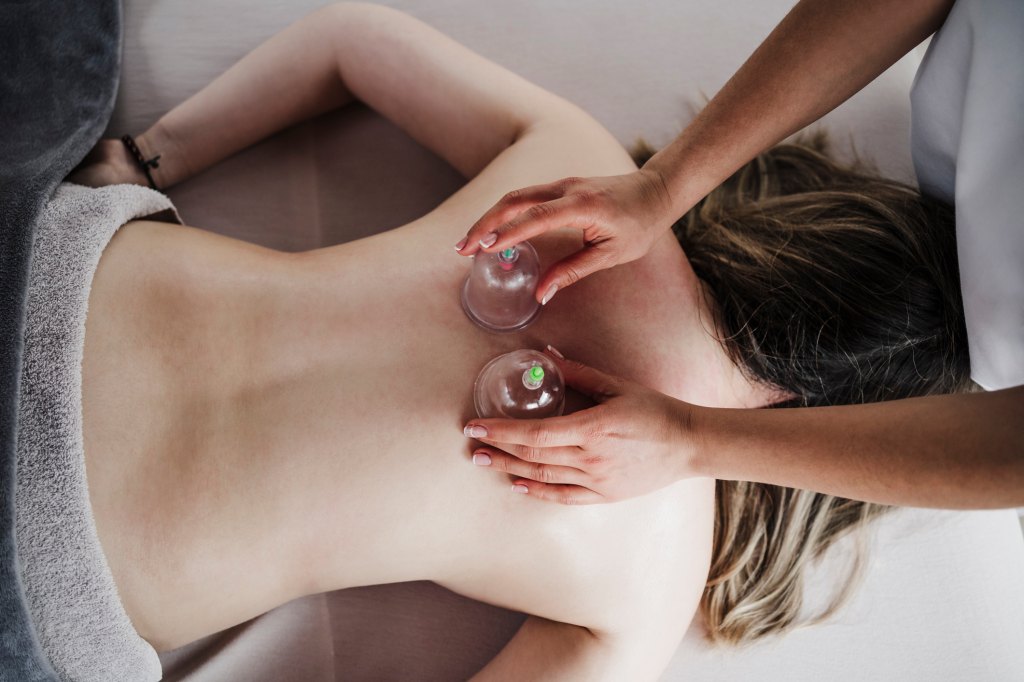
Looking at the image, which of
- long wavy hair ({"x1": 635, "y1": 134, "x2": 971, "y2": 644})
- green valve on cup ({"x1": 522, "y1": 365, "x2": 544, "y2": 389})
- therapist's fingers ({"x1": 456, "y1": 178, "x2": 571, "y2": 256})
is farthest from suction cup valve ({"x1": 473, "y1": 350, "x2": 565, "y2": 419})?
long wavy hair ({"x1": 635, "y1": 134, "x2": 971, "y2": 644})

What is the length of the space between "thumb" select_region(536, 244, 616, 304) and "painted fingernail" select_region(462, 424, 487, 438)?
0.55 feet

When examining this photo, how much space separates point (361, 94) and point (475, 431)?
640mm

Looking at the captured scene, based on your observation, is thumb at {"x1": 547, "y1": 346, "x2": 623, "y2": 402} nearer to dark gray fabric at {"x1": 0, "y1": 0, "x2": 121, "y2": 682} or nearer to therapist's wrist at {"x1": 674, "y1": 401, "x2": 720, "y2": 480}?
Answer: therapist's wrist at {"x1": 674, "y1": 401, "x2": 720, "y2": 480}

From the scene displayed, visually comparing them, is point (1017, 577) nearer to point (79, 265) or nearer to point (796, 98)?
point (796, 98)

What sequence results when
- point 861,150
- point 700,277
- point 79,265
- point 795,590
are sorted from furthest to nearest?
point 861,150, point 795,590, point 700,277, point 79,265

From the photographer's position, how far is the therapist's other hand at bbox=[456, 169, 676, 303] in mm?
792

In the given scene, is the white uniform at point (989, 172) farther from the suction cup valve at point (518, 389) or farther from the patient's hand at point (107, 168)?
the patient's hand at point (107, 168)

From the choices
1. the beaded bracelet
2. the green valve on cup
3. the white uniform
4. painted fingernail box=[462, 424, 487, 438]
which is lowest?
the beaded bracelet

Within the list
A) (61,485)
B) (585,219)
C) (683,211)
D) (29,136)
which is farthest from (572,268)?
(29,136)

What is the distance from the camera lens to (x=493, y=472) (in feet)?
2.80

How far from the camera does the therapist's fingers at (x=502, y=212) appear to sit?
800mm

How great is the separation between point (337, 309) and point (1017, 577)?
1178mm

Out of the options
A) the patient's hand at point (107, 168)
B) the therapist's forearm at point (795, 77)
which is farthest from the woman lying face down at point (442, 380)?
the patient's hand at point (107, 168)

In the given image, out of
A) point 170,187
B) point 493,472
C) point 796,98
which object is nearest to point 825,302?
point 796,98
